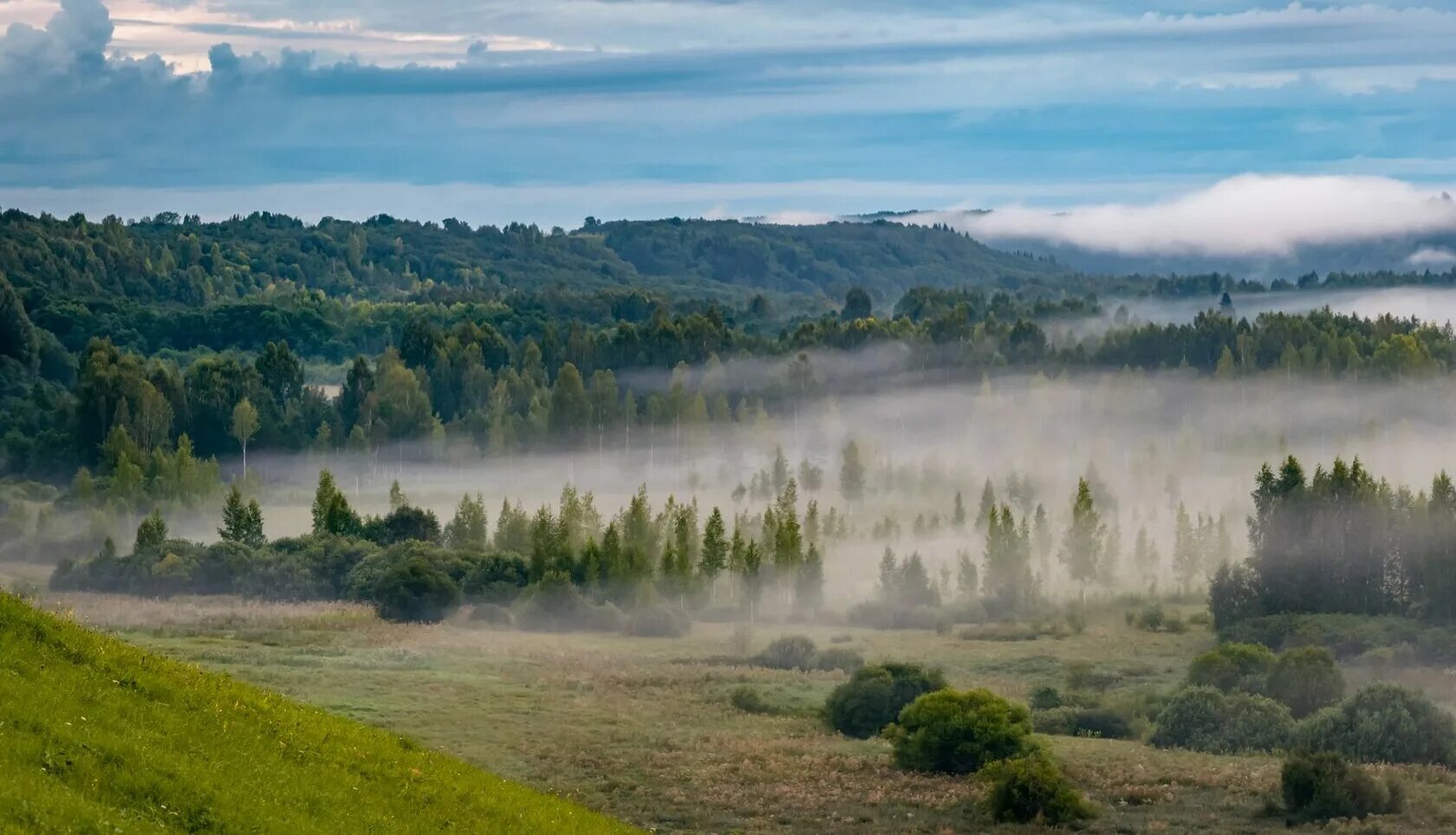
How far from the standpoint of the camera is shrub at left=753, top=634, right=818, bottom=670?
125438 millimetres

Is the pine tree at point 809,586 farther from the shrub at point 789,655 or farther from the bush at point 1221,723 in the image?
the bush at point 1221,723

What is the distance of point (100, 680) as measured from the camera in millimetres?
36375

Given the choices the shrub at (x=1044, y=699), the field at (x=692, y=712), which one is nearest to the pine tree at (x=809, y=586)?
the field at (x=692, y=712)

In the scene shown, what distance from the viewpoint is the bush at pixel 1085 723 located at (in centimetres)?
10050

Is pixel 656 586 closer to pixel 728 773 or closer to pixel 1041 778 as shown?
pixel 728 773

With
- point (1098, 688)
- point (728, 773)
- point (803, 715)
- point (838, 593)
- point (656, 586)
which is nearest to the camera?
point (728, 773)

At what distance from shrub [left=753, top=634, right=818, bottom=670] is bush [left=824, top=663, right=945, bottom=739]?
80.5 ft

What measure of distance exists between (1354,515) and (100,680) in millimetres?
141208

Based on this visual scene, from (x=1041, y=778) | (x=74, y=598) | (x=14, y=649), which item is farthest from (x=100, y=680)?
(x=74, y=598)

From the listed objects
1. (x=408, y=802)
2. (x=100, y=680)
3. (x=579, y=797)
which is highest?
(x=100, y=680)

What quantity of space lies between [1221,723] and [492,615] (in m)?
62.1

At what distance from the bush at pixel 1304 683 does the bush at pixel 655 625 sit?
50.0 meters

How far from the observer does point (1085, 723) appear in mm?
101875

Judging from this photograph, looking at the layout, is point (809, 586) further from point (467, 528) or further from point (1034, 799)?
point (1034, 799)
